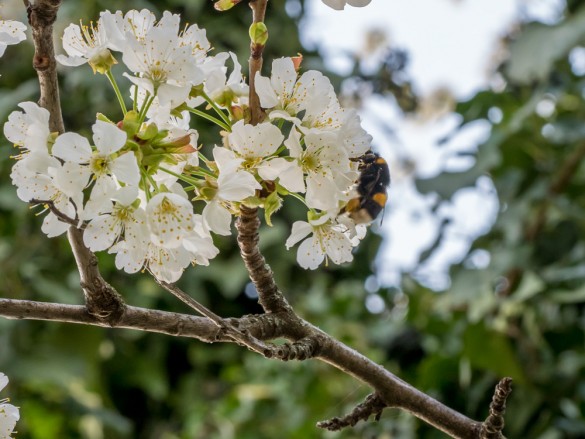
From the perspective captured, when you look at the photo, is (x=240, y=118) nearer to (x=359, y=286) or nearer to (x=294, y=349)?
(x=294, y=349)

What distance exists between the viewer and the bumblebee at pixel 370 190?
0.61m

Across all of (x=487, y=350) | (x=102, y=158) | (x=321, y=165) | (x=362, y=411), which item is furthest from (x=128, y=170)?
(x=487, y=350)

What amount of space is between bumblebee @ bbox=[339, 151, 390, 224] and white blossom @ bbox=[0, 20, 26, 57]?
26 cm

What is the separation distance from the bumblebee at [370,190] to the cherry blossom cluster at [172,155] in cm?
2

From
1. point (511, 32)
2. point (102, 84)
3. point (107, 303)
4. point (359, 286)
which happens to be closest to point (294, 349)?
point (107, 303)

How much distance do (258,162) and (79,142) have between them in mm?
113

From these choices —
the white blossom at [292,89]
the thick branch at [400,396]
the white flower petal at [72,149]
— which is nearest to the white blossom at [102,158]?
the white flower petal at [72,149]

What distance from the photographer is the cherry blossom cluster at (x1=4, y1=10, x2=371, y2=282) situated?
503 millimetres

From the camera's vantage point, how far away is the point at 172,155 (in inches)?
Answer: 21.4

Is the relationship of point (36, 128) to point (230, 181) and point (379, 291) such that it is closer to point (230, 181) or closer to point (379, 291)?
point (230, 181)

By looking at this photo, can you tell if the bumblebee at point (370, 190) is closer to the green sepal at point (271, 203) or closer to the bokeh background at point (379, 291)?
the green sepal at point (271, 203)

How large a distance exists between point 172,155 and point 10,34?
0.15m

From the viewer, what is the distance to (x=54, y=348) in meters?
1.88

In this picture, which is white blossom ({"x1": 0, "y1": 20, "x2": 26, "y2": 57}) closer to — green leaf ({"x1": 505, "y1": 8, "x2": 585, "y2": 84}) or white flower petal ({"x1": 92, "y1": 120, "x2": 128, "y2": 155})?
white flower petal ({"x1": 92, "y1": 120, "x2": 128, "y2": 155})
